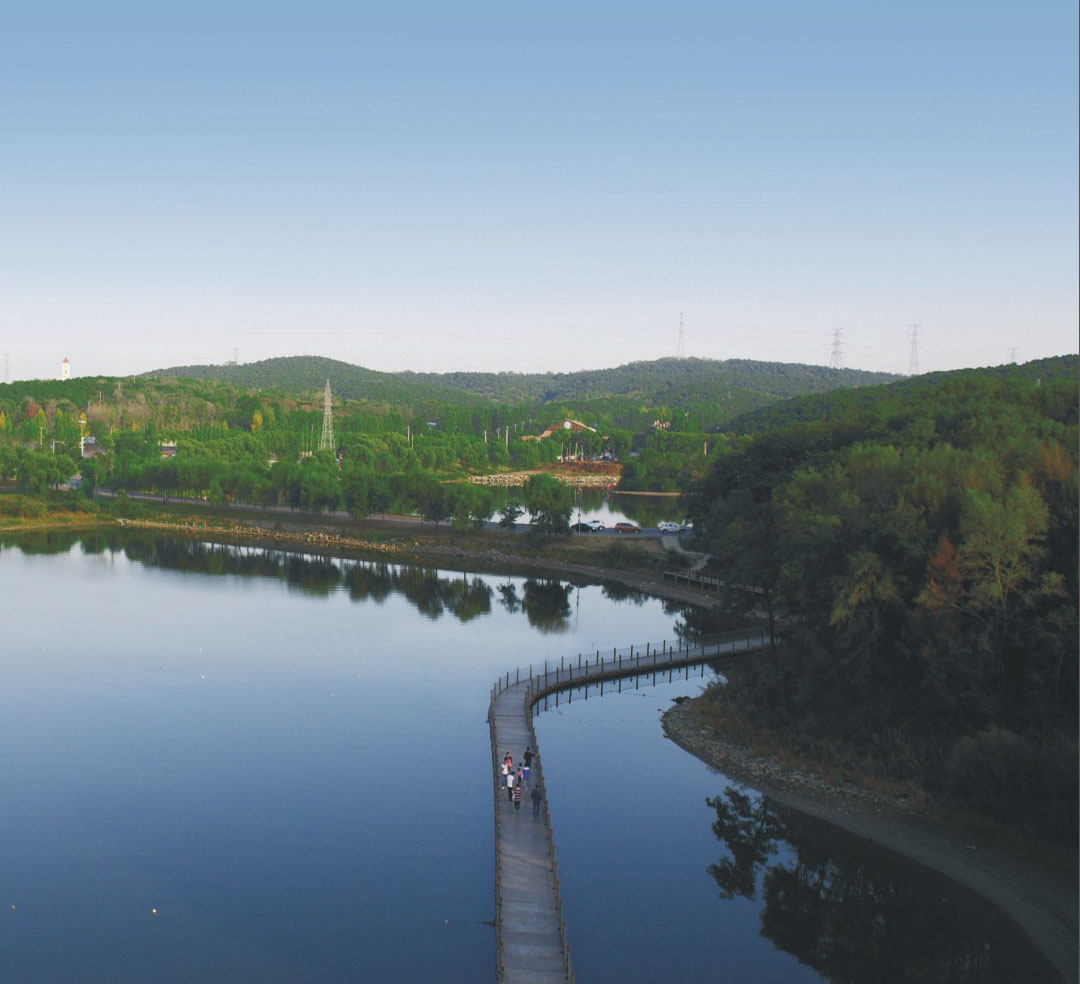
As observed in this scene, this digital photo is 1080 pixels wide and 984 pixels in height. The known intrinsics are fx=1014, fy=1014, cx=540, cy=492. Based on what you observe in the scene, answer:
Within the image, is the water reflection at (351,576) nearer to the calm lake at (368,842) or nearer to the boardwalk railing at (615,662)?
the boardwalk railing at (615,662)

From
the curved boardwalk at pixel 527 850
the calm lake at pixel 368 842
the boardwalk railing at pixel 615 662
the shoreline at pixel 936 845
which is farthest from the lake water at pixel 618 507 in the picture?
the shoreline at pixel 936 845

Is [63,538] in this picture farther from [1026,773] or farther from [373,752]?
[1026,773]

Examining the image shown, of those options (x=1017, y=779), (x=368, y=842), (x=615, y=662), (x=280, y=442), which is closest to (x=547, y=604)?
(x=615, y=662)

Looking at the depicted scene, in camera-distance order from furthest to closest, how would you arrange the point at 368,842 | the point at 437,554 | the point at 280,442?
the point at 280,442 → the point at 437,554 → the point at 368,842

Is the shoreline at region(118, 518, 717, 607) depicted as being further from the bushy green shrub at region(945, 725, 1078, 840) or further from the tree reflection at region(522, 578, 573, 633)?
the bushy green shrub at region(945, 725, 1078, 840)

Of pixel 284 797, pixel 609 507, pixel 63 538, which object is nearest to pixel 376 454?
pixel 609 507

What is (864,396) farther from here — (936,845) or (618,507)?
(936,845)
